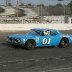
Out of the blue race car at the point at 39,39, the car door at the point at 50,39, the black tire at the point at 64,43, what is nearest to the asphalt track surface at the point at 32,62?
the blue race car at the point at 39,39

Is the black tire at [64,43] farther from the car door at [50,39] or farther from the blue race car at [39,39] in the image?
the car door at [50,39]

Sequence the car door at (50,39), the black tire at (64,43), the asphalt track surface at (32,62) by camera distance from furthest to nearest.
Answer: the black tire at (64,43)
the car door at (50,39)
the asphalt track surface at (32,62)

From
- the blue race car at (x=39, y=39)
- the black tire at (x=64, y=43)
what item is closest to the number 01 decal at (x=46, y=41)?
the blue race car at (x=39, y=39)

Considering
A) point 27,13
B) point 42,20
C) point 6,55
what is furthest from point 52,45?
point 27,13

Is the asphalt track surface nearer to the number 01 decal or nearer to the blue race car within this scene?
the blue race car

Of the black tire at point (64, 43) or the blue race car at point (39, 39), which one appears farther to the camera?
the black tire at point (64, 43)

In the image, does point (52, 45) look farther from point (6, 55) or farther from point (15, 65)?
point (15, 65)

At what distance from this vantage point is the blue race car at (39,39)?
17250 millimetres

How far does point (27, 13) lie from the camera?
164ft

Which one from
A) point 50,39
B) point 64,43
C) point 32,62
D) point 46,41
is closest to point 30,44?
point 46,41

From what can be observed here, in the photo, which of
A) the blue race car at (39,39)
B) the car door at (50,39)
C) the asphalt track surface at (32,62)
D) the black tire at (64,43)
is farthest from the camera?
the black tire at (64,43)

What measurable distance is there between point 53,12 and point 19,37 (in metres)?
34.2

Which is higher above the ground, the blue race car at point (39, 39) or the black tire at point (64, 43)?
the blue race car at point (39, 39)

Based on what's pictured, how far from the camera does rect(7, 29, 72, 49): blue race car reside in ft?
56.6
